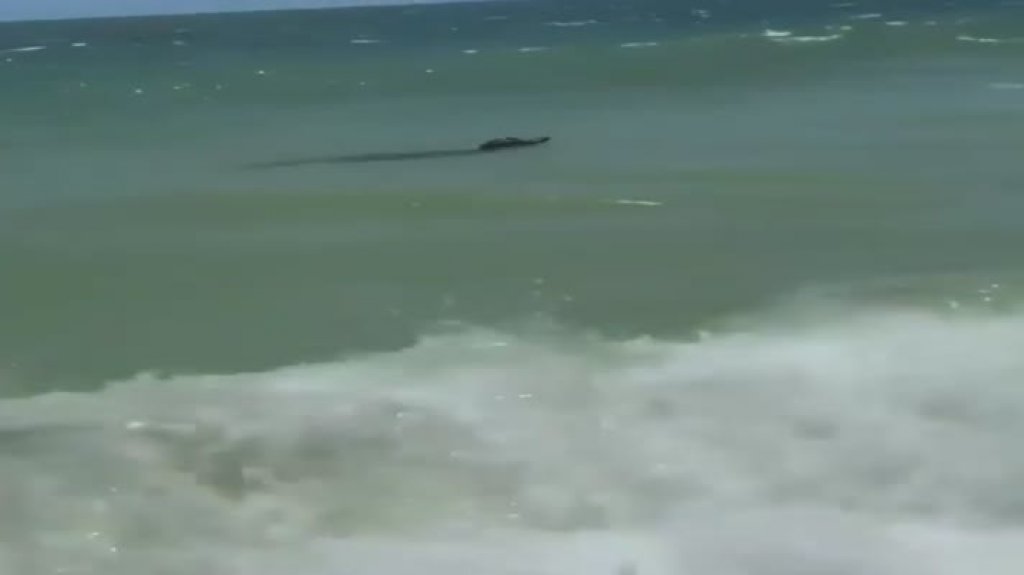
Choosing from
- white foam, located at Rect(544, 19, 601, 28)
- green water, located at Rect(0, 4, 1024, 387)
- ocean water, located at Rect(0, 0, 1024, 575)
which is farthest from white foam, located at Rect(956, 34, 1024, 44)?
white foam, located at Rect(544, 19, 601, 28)

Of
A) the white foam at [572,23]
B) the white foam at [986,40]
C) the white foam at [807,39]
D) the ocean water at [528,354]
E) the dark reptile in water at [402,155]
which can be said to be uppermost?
the ocean water at [528,354]

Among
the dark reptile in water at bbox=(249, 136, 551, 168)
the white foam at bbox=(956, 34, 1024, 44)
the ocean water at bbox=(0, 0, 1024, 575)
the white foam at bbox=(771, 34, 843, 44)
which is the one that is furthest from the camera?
the white foam at bbox=(771, 34, 843, 44)

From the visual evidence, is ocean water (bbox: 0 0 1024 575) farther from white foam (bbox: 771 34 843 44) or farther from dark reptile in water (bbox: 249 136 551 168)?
white foam (bbox: 771 34 843 44)

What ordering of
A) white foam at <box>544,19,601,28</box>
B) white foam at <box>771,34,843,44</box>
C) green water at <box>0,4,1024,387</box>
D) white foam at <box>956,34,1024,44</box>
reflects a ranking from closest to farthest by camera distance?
green water at <box>0,4,1024,387</box> → white foam at <box>956,34,1024,44</box> → white foam at <box>771,34,843,44</box> → white foam at <box>544,19,601,28</box>

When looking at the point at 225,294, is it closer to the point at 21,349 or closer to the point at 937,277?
the point at 21,349

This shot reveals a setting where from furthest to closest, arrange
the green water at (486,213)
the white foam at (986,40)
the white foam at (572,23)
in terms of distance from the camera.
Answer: the white foam at (572,23) → the white foam at (986,40) → the green water at (486,213)

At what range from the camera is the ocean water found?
4.56m

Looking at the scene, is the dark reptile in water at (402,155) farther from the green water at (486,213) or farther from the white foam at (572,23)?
the white foam at (572,23)

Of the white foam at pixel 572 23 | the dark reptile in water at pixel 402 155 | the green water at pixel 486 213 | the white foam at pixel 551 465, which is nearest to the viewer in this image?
the white foam at pixel 551 465

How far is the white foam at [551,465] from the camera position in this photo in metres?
4.40

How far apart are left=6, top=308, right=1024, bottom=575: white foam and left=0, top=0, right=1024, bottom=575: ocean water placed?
0.05 ft

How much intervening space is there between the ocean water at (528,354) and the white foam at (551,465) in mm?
15

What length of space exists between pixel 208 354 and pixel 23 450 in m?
1.56

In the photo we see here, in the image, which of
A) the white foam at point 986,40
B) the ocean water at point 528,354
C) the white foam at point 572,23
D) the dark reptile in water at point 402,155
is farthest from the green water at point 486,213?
the white foam at point 572,23
